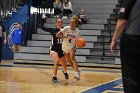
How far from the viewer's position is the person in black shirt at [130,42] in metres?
3.13

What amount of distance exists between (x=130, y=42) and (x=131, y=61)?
164mm

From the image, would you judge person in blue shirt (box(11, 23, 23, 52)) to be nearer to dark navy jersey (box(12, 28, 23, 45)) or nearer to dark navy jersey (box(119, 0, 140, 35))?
dark navy jersey (box(12, 28, 23, 45))

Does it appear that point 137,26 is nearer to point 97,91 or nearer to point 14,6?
point 97,91

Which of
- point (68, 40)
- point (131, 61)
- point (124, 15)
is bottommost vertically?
point (68, 40)

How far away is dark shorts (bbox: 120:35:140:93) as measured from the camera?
312 centimetres

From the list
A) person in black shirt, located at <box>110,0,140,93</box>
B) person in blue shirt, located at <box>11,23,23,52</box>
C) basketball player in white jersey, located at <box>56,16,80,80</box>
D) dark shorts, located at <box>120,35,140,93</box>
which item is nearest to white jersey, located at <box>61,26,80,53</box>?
basketball player in white jersey, located at <box>56,16,80,80</box>

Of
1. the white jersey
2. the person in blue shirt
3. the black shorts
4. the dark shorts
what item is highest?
the dark shorts

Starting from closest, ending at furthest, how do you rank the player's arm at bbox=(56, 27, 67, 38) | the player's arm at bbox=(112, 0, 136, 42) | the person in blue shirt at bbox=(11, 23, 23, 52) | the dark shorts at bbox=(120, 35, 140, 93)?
the dark shorts at bbox=(120, 35, 140, 93) → the player's arm at bbox=(112, 0, 136, 42) → the player's arm at bbox=(56, 27, 67, 38) → the person in blue shirt at bbox=(11, 23, 23, 52)

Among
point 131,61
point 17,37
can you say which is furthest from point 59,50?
point 17,37

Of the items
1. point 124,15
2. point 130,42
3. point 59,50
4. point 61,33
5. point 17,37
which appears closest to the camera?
point 130,42

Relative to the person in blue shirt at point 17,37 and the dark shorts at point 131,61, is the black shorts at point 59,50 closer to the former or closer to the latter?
the dark shorts at point 131,61

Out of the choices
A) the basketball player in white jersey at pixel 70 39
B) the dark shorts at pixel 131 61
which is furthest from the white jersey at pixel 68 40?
the dark shorts at pixel 131 61

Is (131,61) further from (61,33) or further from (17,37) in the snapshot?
(17,37)

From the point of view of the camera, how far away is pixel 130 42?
315 cm
